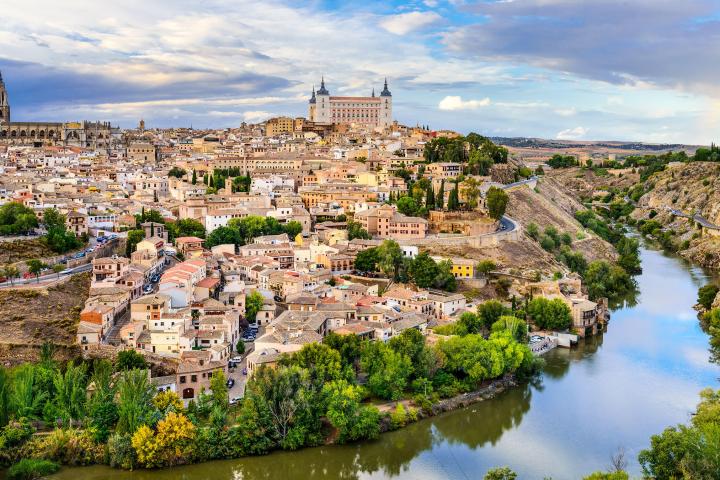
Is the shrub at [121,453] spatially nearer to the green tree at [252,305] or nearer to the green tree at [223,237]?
the green tree at [252,305]

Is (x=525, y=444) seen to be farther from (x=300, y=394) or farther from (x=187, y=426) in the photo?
(x=187, y=426)

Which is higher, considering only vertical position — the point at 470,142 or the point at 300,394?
the point at 470,142

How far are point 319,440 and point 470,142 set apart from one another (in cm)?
2903

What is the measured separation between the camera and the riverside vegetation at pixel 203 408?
1273 cm

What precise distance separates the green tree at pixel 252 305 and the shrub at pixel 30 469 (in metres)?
6.90

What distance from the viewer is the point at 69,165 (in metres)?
36.5

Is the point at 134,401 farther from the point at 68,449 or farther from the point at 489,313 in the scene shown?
the point at 489,313

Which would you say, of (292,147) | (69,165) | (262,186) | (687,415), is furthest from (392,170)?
(687,415)

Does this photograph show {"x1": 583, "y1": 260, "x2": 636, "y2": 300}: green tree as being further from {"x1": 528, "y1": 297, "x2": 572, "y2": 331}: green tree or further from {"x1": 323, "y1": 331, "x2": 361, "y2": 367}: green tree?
{"x1": 323, "y1": 331, "x2": 361, "y2": 367}: green tree

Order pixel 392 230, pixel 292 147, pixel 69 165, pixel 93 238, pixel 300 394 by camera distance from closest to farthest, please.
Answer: pixel 300 394
pixel 93 238
pixel 392 230
pixel 69 165
pixel 292 147

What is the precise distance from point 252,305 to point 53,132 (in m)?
36.5

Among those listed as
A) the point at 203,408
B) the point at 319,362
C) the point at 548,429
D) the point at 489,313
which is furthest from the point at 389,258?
the point at 203,408

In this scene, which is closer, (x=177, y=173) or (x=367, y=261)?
(x=367, y=261)

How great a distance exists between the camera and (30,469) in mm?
12172
